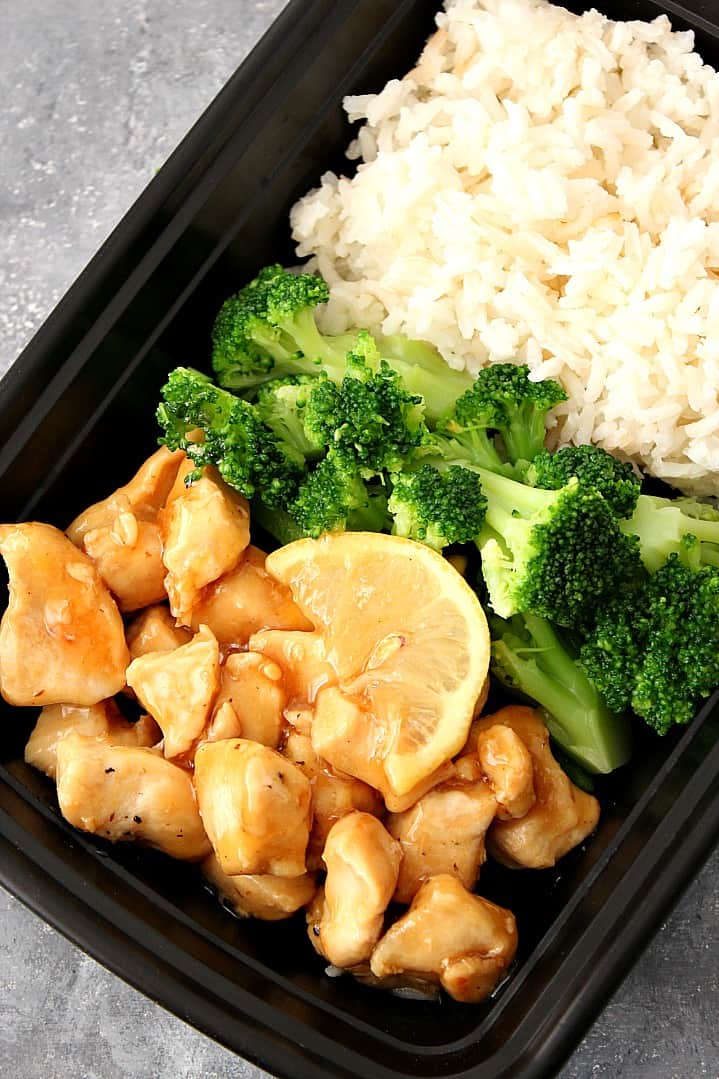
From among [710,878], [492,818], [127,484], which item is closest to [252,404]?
[127,484]

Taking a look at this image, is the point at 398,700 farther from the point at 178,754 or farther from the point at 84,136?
the point at 84,136

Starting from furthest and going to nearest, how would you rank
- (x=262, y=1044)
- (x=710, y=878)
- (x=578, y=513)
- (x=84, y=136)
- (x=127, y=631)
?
(x=84, y=136) → (x=710, y=878) → (x=127, y=631) → (x=578, y=513) → (x=262, y=1044)

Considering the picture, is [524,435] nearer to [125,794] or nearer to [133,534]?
[133,534]

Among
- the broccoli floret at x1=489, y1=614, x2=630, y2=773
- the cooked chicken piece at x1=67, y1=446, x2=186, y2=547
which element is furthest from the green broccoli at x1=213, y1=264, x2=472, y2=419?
the broccoli floret at x1=489, y1=614, x2=630, y2=773

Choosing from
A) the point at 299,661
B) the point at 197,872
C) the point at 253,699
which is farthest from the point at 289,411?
the point at 197,872

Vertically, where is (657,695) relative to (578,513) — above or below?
below

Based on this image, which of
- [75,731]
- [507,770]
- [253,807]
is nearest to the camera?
[253,807]

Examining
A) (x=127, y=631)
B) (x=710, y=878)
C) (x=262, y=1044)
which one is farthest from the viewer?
(x=710, y=878)
